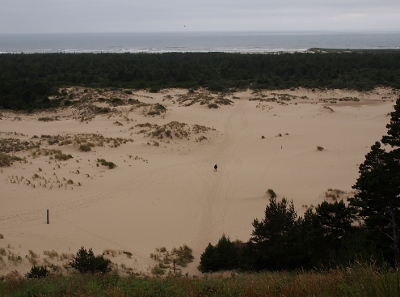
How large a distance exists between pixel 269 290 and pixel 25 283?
198 inches

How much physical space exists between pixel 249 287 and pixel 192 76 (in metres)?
57.6

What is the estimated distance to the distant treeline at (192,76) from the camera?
4475cm

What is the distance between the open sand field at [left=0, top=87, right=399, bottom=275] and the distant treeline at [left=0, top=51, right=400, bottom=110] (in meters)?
9.81

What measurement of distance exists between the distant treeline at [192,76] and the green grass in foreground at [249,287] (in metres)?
37.4

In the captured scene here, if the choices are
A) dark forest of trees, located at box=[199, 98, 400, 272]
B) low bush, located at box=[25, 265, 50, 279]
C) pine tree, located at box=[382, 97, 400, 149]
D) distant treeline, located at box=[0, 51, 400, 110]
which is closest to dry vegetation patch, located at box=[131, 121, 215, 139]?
distant treeline, located at box=[0, 51, 400, 110]

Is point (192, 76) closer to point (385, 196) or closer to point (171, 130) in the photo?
point (171, 130)

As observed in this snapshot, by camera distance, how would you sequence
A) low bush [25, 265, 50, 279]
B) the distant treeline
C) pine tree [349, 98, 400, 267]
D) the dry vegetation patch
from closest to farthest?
1. low bush [25, 265, 50, 279]
2. pine tree [349, 98, 400, 267]
3. the dry vegetation patch
4. the distant treeline

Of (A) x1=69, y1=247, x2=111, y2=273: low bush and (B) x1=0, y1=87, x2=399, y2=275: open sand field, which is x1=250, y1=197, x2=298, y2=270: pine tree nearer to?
(B) x1=0, y1=87, x2=399, y2=275: open sand field

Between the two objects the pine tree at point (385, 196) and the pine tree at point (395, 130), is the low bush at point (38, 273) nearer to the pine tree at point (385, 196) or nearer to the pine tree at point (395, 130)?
the pine tree at point (385, 196)

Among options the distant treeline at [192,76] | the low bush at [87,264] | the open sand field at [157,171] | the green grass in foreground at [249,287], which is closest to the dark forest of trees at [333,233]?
the open sand field at [157,171]

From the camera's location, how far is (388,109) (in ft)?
130

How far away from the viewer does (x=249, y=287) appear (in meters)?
A: 5.34

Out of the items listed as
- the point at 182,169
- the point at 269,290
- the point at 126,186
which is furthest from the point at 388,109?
the point at 269,290

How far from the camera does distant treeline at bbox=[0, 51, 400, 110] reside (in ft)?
147
